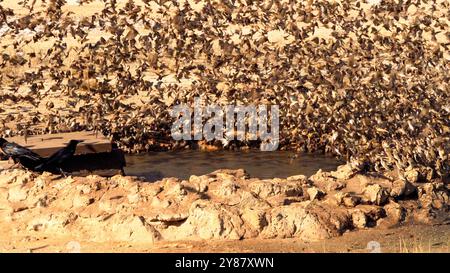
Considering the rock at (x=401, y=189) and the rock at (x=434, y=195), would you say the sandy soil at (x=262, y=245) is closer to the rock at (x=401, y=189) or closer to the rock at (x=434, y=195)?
the rock at (x=401, y=189)

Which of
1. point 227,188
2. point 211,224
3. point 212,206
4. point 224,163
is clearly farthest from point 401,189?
point 224,163

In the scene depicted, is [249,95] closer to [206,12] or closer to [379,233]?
[206,12]

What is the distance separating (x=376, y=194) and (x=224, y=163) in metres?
Result: 4.41

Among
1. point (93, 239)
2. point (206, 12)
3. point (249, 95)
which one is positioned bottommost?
point (93, 239)

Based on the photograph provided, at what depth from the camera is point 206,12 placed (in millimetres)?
14312

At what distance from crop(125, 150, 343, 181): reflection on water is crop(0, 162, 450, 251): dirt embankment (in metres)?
2.37

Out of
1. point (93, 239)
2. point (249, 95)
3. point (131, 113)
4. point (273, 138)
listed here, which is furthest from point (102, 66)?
point (93, 239)

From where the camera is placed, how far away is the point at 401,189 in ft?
37.7

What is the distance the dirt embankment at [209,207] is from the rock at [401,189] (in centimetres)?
1

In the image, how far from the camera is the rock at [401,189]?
11375mm

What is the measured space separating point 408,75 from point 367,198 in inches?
135

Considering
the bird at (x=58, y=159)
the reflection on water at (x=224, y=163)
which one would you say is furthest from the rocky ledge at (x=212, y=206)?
the reflection on water at (x=224, y=163)

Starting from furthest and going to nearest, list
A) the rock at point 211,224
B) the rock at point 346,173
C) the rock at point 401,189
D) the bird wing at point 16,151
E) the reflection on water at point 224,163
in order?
the reflection on water at point 224,163
the rock at point 346,173
the bird wing at point 16,151
the rock at point 401,189
the rock at point 211,224

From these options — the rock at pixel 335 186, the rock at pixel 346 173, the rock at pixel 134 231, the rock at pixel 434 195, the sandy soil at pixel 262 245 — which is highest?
the rock at pixel 346 173
